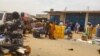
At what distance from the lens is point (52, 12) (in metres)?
46.3

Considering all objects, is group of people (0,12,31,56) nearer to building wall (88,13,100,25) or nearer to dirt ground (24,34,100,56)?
dirt ground (24,34,100,56)

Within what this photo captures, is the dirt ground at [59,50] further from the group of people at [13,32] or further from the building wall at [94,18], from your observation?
the building wall at [94,18]

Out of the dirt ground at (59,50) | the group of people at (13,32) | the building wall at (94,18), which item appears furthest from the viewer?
the building wall at (94,18)

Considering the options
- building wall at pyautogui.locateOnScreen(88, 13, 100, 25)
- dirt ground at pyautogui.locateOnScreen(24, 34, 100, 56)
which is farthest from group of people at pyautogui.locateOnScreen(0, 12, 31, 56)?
building wall at pyautogui.locateOnScreen(88, 13, 100, 25)

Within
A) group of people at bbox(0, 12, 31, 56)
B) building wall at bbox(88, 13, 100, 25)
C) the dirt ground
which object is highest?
group of people at bbox(0, 12, 31, 56)

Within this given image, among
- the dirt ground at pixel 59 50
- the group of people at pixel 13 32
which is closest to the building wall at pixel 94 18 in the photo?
the dirt ground at pixel 59 50

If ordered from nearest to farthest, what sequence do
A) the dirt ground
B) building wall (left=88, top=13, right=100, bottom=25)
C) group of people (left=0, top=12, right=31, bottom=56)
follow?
1. group of people (left=0, top=12, right=31, bottom=56)
2. the dirt ground
3. building wall (left=88, top=13, right=100, bottom=25)

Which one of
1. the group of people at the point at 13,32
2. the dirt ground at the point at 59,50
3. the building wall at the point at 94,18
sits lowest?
the dirt ground at the point at 59,50

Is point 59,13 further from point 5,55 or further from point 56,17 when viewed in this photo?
point 5,55

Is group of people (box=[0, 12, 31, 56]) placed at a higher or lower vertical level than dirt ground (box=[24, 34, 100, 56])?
higher

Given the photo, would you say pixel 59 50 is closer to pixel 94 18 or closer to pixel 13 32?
pixel 13 32

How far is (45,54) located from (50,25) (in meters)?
9.61

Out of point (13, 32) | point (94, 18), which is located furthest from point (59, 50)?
point (94, 18)

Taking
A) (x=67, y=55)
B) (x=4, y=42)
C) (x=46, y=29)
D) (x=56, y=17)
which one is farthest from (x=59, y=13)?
(x=4, y=42)
